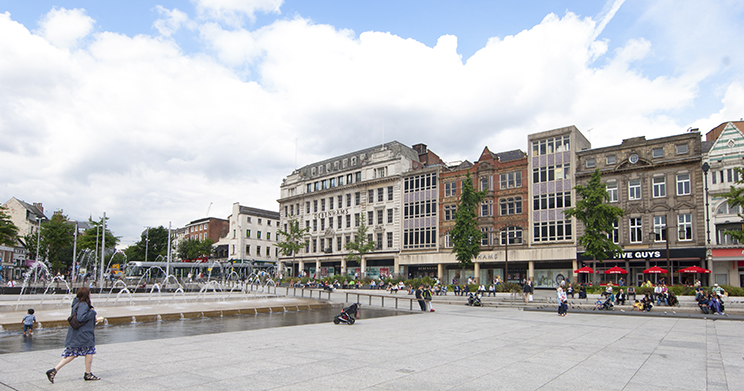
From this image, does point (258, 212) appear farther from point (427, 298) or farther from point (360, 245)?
point (427, 298)

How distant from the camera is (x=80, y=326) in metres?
8.20

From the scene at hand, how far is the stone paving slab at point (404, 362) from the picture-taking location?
8352 millimetres

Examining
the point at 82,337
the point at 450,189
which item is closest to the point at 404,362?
the point at 82,337

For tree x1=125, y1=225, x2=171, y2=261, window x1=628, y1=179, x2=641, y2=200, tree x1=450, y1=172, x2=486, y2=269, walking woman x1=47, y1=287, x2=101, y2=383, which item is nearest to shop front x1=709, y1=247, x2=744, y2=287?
window x1=628, y1=179, x2=641, y2=200

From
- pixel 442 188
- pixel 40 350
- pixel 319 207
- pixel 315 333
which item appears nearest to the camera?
pixel 40 350

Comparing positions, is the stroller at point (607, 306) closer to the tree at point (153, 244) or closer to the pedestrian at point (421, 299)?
the pedestrian at point (421, 299)

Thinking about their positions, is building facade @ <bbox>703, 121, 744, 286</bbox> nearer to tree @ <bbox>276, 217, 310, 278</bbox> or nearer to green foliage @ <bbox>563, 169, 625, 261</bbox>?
green foliage @ <bbox>563, 169, 625, 261</bbox>

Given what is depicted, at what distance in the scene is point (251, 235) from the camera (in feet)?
299

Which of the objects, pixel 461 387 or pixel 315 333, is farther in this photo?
pixel 315 333

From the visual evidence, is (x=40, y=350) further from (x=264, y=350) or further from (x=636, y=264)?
(x=636, y=264)

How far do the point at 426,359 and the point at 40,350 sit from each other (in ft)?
30.7

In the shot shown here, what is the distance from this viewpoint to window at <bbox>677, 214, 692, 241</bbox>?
42.5 metres

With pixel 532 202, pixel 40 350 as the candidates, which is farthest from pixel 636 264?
pixel 40 350

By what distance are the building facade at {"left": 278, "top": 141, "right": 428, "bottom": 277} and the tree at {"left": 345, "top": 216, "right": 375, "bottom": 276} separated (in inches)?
29.8
